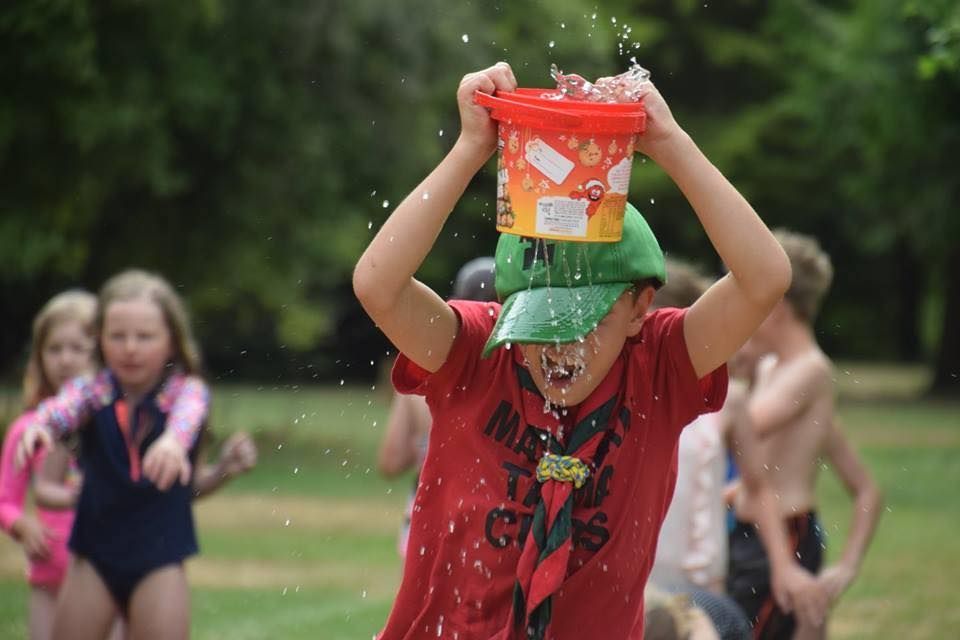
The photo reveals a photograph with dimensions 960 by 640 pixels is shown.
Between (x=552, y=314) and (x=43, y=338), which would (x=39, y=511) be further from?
(x=552, y=314)

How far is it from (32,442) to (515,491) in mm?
2657

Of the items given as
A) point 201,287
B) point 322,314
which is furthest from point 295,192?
point 322,314

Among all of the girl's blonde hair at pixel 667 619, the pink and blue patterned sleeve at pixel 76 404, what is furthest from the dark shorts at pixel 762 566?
the pink and blue patterned sleeve at pixel 76 404

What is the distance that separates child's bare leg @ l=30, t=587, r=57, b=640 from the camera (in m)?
6.45

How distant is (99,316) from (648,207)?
35.2 metres

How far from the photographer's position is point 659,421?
140 inches

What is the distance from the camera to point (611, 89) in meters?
3.33

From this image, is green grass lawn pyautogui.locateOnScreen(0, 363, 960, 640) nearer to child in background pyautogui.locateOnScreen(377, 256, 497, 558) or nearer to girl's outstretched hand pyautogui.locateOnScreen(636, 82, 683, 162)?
child in background pyautogui.locateOnScreen(377, 256, 497, 558)

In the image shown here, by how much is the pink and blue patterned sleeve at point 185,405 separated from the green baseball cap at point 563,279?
8.11 feet

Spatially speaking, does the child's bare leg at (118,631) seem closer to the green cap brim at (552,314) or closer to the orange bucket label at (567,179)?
the green cap brim at (552,314)

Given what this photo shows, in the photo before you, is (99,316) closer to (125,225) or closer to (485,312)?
(485,312)

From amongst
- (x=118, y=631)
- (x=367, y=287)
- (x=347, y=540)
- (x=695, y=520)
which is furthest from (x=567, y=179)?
(x=347, y=540)

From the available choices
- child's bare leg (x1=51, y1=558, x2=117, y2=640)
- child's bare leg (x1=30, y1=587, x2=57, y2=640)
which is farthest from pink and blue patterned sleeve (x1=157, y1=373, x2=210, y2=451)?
child's bare leg (x1=30, y1=587, x2=57, y2=640)

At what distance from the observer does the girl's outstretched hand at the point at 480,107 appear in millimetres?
3334
